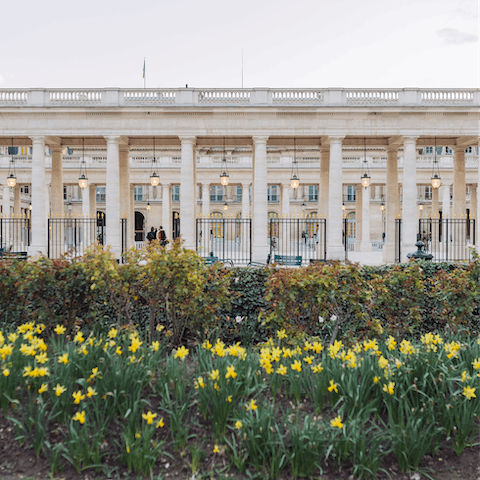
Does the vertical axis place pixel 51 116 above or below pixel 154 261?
above

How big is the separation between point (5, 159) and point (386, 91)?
1429 inches

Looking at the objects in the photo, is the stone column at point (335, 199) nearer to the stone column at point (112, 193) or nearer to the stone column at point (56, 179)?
the stone column at point (112, 193)

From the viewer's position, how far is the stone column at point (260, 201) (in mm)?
25734

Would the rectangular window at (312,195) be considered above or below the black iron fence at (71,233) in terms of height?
above

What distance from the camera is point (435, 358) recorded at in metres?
5.07

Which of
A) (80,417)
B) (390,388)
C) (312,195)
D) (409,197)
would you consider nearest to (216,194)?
(312,195)

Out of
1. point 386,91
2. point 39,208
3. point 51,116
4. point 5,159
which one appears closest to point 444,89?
point 386,91

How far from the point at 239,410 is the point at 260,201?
22.1 metres

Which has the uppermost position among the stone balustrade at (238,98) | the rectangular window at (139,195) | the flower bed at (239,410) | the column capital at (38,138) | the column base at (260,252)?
the stone balustrade at (238,98)

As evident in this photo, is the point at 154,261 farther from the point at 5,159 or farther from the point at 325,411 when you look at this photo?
the point at 5,159

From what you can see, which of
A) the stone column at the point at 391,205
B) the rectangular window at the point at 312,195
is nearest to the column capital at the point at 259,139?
the stone column at the point at 391,205

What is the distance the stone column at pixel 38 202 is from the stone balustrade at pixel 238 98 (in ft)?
8.52

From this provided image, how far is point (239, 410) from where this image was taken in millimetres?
4387

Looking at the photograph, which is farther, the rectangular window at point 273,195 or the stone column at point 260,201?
the rectangular window at point 273,195
